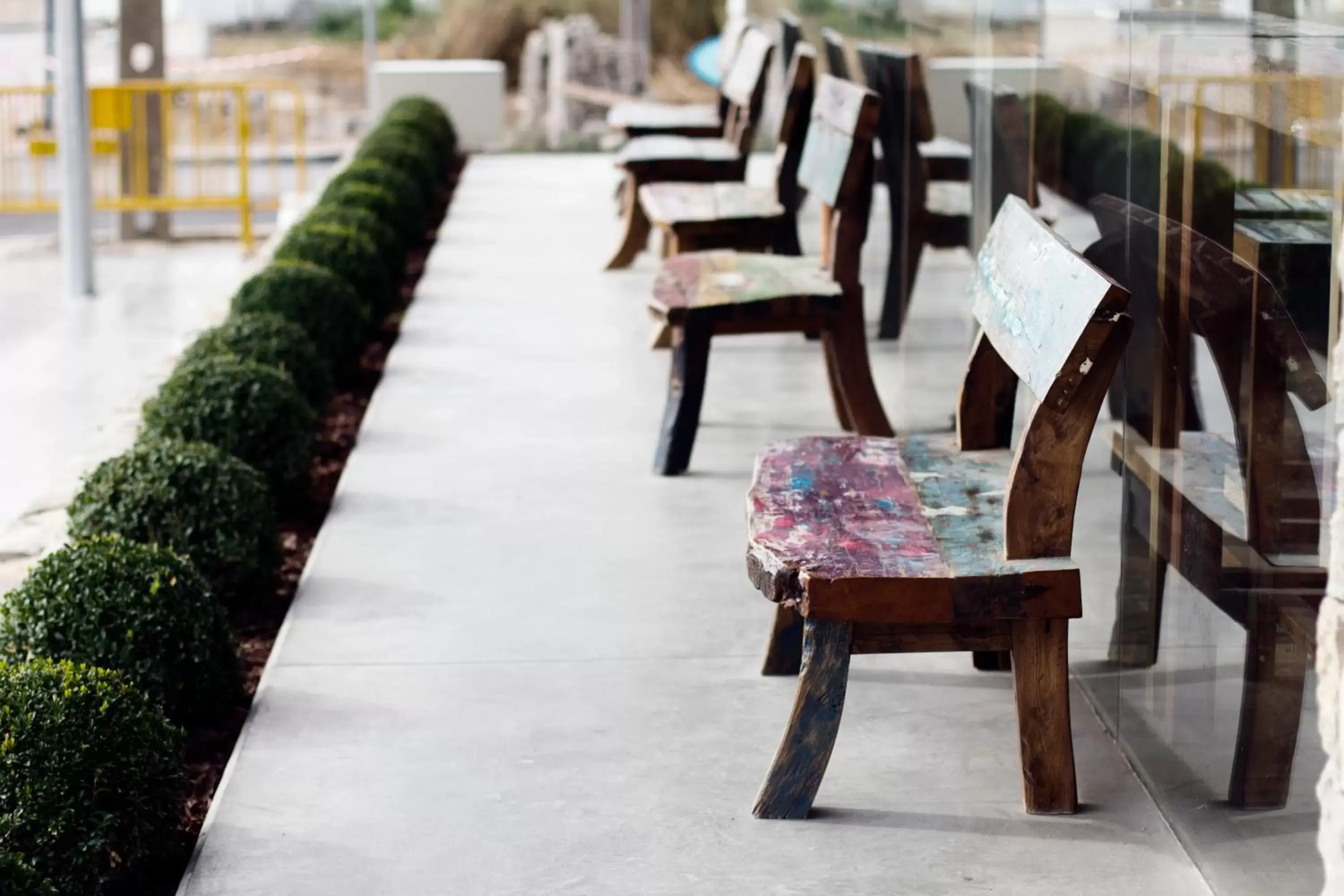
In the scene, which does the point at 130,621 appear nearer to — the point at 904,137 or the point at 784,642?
the point at 784,642

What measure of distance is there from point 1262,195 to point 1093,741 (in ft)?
3.85

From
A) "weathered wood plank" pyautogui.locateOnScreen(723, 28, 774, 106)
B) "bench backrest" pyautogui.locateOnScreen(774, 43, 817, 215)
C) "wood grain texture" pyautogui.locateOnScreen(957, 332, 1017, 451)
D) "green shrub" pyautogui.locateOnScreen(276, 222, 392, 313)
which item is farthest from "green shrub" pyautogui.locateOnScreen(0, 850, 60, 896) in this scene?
"weathered wood plank" pyautogui.locateOnScreen(723, 28, 774, 106)

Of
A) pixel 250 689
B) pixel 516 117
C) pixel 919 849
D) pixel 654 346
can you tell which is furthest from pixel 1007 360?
pixel 516 117

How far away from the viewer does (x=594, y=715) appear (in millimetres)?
3387

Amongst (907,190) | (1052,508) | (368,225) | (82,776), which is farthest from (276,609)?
(368,225)

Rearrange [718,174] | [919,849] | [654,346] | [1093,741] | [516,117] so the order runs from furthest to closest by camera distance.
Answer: [516,117] → [718,174] → [654,346] → [1093,741] → [919,849]

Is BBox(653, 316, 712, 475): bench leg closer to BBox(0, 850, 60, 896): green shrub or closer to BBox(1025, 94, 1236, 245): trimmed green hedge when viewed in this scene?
BBox(1025, 94, 1236, 245): trimmed green hedge

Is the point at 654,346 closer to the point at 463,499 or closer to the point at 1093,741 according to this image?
the point at 463,499

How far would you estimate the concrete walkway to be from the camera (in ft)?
9.16

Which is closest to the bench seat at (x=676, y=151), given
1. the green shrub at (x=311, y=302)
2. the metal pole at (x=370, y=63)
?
the green shrub at (x=311, y=302)

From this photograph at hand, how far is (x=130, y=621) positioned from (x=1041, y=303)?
5.59ft

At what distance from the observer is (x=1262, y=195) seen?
253 cm

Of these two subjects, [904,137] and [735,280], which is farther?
[904,137]

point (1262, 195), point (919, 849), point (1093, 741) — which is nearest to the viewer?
point (1262, 195)
